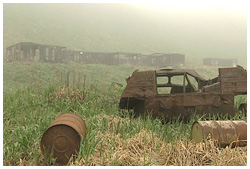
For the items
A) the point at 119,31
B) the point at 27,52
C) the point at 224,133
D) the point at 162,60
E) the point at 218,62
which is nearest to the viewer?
the point at 224,133

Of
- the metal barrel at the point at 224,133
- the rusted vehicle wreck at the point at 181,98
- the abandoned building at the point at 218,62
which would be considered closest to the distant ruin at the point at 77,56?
the abandoned building at the point at 218,62

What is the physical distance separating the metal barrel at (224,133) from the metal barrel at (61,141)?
77.0 inches

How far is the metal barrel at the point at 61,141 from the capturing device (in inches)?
145

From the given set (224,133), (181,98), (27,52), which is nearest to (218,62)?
(27,52)

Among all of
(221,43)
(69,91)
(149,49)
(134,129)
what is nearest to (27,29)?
(149,49)

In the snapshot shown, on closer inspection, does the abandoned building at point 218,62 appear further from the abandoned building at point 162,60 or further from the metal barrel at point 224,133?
the metal barrel at point 224,133

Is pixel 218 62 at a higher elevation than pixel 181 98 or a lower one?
higher

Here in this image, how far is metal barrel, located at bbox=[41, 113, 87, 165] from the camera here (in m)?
3.68

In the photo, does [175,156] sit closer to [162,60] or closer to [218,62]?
[162,60]

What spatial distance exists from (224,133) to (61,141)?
2609mm

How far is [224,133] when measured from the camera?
400cm

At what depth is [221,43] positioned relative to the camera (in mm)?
66938

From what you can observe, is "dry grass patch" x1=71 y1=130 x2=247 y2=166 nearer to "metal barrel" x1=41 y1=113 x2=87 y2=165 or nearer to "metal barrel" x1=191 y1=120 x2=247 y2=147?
"metal barrel" x1=191 y1=120 x2=247 y2=147

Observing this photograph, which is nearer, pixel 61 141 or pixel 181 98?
pixel 61 141
